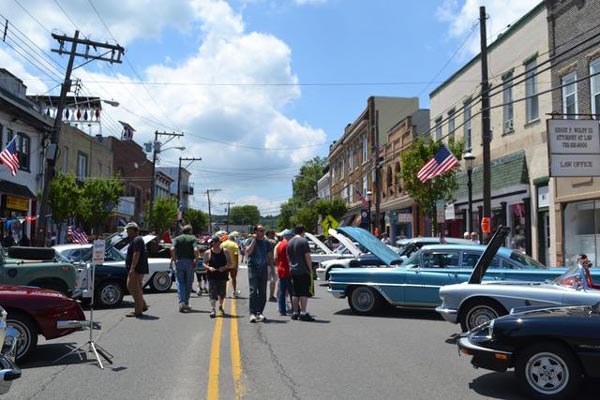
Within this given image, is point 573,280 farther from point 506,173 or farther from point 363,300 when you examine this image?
point 506,173

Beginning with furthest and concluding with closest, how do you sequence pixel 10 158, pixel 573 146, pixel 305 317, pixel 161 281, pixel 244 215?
pixel 244 215, pixel 10 158, pixel 573 146, pixel 161 281, pixel 305 317

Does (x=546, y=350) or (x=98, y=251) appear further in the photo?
(x=98, y=251)

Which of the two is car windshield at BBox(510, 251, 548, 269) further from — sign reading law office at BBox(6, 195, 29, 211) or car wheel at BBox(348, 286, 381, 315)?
sign reading law office at BBox(6, 195, 29, 211)

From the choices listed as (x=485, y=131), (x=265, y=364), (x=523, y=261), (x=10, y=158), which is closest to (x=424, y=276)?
(x=523, y=261)

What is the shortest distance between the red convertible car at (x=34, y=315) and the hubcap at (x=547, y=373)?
554 centimetres

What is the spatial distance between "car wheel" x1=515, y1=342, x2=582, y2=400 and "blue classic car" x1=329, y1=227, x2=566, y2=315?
5431 mm

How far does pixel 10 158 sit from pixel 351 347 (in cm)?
1882

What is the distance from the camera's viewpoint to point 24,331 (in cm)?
793

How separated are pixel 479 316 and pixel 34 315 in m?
6.35

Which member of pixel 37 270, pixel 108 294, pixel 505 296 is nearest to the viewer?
pixel 505 296

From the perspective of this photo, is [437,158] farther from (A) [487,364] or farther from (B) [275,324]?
(A) [487,364]

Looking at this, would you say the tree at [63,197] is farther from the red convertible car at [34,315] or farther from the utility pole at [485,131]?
the red convertible car at [34,315]

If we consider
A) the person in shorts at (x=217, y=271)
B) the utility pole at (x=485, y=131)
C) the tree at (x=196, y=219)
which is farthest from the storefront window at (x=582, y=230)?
the tree at (x=196, y=219)

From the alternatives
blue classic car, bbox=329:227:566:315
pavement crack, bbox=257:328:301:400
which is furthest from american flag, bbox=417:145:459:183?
pavement crack, bbox=257:328:301:400
